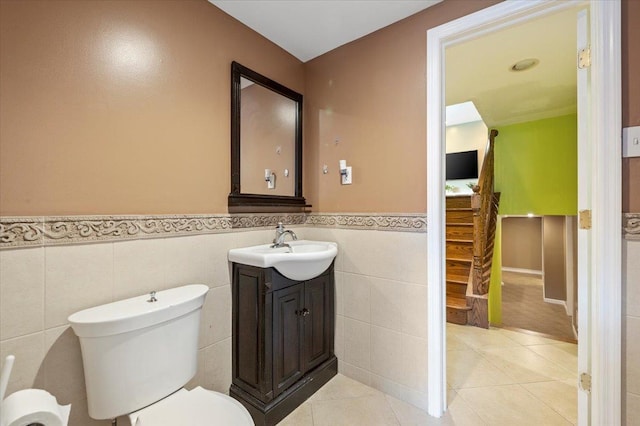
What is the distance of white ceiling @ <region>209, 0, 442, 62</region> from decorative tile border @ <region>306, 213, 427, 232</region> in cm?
122

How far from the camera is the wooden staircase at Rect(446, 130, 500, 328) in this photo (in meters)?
2.79

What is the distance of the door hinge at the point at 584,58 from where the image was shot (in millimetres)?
1229

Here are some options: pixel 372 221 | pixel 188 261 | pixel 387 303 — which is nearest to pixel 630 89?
pixel 372 221

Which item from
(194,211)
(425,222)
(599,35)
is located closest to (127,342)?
(194,211)

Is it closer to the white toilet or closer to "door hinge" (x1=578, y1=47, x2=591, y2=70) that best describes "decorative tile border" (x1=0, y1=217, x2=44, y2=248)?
the white toilet

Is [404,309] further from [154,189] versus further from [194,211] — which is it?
[154,189]

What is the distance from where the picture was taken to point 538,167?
3656 millimetres

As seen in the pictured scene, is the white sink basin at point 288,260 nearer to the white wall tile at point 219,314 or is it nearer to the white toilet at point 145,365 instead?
the white wall tile at point 219,314

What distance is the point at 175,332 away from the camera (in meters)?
1.13

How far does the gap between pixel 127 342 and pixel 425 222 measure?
5.00ft

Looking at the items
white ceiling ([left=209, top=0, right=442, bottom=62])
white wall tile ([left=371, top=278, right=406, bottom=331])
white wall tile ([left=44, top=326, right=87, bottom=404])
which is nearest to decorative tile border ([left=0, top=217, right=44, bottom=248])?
white wall tile ([left=44, top=326, right=87, bottom=404])

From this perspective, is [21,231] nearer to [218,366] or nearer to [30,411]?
[30,411]

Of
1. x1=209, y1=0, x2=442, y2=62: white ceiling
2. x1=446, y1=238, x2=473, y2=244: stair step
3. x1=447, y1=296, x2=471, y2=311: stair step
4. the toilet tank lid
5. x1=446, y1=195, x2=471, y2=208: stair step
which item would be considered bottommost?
x1=447, y1=296, x2=471, y2=311: stair step

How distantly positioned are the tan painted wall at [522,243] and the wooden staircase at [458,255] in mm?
2896
